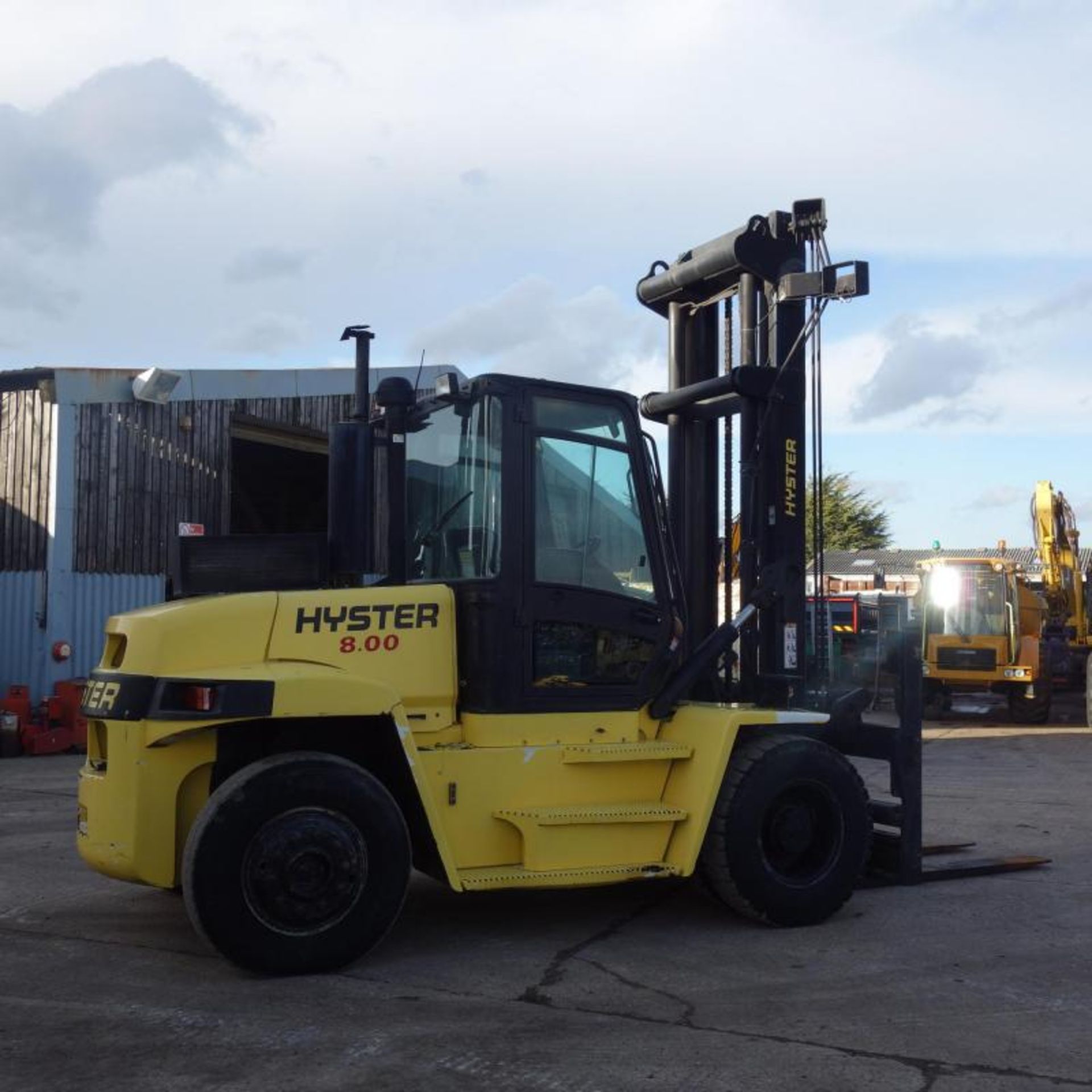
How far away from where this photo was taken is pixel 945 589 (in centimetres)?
2206

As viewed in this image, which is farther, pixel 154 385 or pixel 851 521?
pixel 851 521

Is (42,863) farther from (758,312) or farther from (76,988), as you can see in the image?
(758,312)

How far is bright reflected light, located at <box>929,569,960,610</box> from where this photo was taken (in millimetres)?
21922

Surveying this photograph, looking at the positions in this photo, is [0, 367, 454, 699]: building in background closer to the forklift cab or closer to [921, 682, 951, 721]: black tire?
[921, 682, 951, 721]: black tire

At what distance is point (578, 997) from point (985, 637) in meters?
17.1

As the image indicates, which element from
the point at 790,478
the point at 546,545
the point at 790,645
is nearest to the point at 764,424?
the point at 790,478

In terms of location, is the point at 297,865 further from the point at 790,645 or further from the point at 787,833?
the point at 790,645

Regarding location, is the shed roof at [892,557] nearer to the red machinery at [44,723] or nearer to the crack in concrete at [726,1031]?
the red machinery at [44,723]

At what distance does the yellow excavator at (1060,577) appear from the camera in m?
25.3

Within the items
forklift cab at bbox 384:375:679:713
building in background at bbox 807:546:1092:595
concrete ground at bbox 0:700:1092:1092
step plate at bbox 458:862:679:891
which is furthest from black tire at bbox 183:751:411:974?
building in background at bbox 807:546:1092:595

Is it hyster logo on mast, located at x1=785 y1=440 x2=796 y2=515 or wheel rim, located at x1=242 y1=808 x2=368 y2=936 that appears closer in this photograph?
wheel rim, located at x1=242 y1=808 x2=368 y2=936

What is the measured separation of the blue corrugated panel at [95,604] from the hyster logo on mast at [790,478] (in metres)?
11.1

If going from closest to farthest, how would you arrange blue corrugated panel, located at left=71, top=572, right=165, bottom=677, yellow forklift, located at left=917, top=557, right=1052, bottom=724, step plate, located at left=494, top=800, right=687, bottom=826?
1. step plate, located at left=494, top=800, right=687, bottom=826
2. blue corrugated panel, located at left=71, top=572, right=165, bottom=677
3. yellow forklift, located at left=917, top=557, right=1052, bottom=724

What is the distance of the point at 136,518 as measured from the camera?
1752 cm
